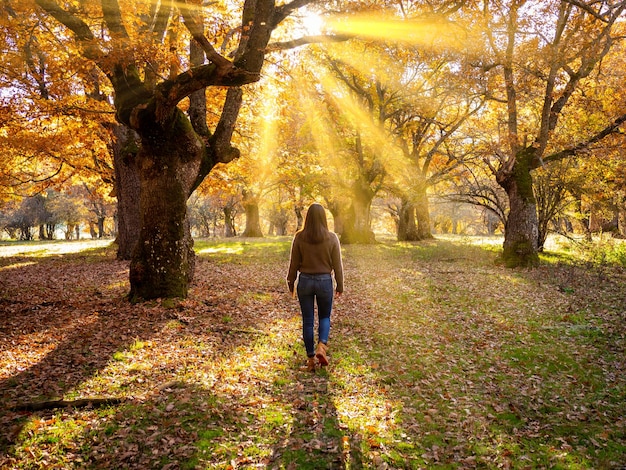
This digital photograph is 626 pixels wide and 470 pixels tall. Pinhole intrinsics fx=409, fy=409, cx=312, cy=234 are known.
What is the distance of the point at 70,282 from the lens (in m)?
13.5

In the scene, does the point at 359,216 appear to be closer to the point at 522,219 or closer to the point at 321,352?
the point at 522,219

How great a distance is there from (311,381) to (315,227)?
2480 millimetres

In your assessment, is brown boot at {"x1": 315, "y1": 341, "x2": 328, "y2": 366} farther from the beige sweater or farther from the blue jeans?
the beige sweater

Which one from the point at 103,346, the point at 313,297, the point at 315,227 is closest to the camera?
the point at 315,227

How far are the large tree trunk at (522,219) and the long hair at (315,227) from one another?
13458mm

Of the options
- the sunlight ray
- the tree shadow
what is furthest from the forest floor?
the sunlight ray

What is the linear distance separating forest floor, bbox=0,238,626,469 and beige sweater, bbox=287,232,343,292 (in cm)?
183

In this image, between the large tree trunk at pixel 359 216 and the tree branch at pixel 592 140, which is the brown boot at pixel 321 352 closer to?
the tree branch at pixel 592 140

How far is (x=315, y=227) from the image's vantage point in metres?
6.37

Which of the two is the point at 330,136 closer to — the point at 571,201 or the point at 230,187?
the point at 230,187

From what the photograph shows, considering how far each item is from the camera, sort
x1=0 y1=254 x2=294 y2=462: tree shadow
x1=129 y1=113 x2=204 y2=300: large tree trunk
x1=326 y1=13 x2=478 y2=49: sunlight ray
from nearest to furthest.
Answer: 1. x1=0 y1=254 x2=294 y2=462: tree shadow
2. x1=129 y1=113 x2=204 y2=300: large tree trunk
3. x1=326 y1=13 x2=478 y2=49: sunlight ray

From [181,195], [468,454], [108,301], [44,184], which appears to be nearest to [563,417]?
[468,454]

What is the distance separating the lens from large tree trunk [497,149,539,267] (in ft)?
55.6

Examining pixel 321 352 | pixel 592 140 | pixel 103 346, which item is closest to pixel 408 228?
pixel 592 140
